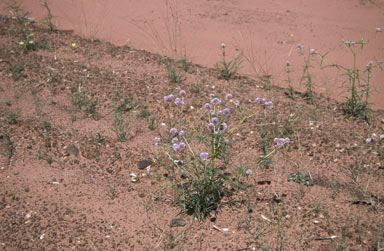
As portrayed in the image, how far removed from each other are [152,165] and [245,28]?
3.10 meters

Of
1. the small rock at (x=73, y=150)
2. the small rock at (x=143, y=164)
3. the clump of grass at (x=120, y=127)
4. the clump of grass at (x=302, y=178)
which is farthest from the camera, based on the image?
the clump of grass at (x=120, y=127)

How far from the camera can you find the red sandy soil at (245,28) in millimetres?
4617

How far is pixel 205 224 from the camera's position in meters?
2.52

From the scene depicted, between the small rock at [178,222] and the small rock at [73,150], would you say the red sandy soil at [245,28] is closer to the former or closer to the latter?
the small rock at [73,150]

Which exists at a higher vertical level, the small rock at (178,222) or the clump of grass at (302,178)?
the clump of grass at (302,178)

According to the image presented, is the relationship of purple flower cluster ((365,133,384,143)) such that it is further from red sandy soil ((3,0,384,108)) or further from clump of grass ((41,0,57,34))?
clump of grass ((41,0,57,34))

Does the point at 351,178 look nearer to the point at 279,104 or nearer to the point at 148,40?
the point at 279,104

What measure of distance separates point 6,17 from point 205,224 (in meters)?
4.64

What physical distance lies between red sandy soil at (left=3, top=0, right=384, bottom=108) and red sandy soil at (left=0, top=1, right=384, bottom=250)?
50 cm

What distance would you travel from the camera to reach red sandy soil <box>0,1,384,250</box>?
242 cm

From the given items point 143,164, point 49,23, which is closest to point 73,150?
point 143,164

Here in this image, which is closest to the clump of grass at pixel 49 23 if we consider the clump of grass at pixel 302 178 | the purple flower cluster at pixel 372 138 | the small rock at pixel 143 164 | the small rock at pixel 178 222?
the small rock at pixel 143 164

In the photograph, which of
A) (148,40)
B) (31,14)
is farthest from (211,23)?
(31,14)

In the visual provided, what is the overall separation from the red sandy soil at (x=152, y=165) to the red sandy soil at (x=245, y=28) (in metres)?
0.50
